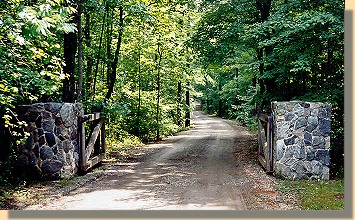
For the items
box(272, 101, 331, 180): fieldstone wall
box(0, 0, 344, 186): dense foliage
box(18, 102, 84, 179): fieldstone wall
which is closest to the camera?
box(0, 0, 344, 186): dense foliage

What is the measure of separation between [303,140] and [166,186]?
10.4 feet

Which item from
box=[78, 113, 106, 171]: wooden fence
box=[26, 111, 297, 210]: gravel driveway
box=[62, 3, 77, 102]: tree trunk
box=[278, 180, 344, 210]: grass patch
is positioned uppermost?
box=[62, 3, 77, 102]: tree trunk

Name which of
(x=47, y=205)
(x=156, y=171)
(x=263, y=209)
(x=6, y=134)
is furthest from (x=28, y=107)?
(x=263, y=209)

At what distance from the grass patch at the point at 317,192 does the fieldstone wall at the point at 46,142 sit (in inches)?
179

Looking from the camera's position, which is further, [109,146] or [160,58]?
[160,58]

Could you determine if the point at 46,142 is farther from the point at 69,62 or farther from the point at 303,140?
the point at 303,140

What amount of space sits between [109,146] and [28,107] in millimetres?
5499

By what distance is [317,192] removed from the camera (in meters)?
6.79

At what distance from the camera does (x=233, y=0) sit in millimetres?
12328

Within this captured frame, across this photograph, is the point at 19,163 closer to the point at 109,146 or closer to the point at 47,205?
the point at 47,205

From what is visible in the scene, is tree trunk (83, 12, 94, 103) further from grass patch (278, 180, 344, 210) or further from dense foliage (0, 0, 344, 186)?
grass patch (278, 180, 344, 210)

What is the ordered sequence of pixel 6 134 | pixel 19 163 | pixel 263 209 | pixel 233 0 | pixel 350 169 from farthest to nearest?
1. pixel 233 0
2. pixel 6 134
3. pixel 19 163
4. pixel 350 169
5. pixel 263 209

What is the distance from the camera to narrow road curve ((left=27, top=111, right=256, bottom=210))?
6031 mm

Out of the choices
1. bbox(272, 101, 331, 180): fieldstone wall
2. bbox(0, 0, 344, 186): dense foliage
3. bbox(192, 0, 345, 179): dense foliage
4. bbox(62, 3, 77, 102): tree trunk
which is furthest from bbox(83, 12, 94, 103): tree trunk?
bbox(272, 101, 331, 180): fieldstone wall
